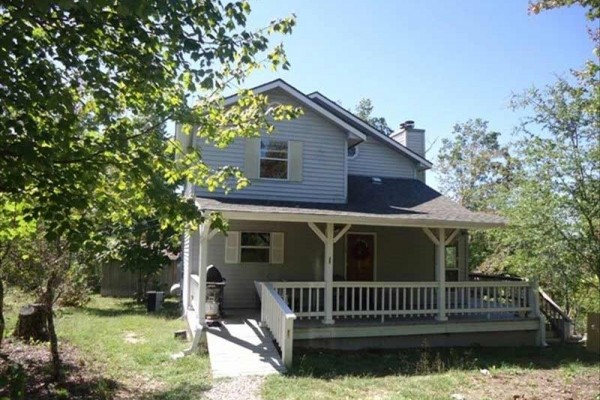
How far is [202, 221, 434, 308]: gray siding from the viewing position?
42.5 ft

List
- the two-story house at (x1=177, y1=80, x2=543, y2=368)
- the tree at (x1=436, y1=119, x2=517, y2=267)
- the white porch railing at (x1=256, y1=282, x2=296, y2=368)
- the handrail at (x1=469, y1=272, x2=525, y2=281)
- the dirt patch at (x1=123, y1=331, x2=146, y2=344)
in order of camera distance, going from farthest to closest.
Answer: the tree at (x1=436, y1=119, x2=517, y2=267), the handrail at (x1=469, y1=272, x2=525, y2=281), the dirt patch at (x1=123, y1=331, x2=146, y2=344), the two-story house at (x1=177, y1=80, x2=543, y2=368), the white porch railing at (x1=256, y1=282, x2=296, y2=368)

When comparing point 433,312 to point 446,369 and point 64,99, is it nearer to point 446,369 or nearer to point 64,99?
point 446,369

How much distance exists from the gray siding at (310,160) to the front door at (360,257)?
1744 millimetres

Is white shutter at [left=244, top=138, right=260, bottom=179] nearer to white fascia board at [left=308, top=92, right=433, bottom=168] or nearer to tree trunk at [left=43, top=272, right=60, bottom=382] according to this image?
white fascia board at [left=308, top=92, right=433, bottom=168]

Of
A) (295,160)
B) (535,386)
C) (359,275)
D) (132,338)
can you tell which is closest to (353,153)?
(295,160)

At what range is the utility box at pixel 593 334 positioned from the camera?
11.5m

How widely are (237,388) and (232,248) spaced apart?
606 cm

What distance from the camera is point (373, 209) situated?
12.0 m

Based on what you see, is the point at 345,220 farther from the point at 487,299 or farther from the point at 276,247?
the point at 487,299

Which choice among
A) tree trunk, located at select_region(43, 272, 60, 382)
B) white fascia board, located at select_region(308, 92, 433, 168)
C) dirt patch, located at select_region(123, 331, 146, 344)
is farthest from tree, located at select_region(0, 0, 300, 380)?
white fascia board, located at select_region(308, 92, 433, 168)

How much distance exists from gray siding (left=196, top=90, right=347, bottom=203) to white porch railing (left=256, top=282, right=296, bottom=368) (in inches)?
123

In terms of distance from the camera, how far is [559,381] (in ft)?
27.5

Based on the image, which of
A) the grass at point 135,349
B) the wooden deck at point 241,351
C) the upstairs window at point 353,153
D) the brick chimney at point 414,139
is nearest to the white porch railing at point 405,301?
the wooden deck at point 241,351

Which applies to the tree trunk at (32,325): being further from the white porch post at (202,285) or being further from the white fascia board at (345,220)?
the white fascia board at (345,220)
